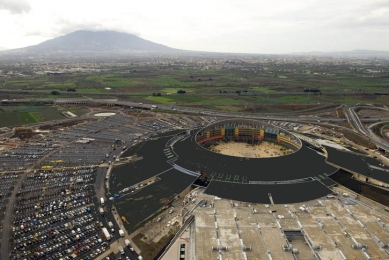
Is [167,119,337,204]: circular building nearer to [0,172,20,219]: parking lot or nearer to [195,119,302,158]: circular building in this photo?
[195,119,302,158]: circular building

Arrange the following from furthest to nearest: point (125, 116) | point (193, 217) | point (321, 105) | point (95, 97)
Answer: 1. point (95, 97)
2. point (321, 105)
3. point (125, 116)
4. point (193, 217)

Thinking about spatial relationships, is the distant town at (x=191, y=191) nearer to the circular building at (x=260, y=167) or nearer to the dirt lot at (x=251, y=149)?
the circular building at (x=260, y=167)

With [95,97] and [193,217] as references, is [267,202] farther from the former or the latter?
[95,97]

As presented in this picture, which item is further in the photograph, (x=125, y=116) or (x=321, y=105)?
(x=321, y=105)

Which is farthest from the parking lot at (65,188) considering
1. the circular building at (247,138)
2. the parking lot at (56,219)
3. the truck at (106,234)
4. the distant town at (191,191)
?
the circular building at (247,138)

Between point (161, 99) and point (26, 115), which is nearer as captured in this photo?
point (26, 115)

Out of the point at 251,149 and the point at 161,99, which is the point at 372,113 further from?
the point at 161,99

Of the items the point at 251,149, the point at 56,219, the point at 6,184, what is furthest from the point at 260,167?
the point at 6,184

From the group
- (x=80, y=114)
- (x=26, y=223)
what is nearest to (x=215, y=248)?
(x=26, y=223)
